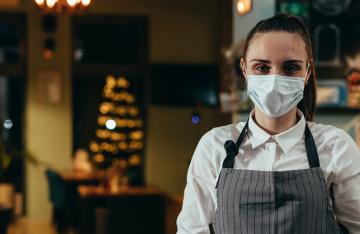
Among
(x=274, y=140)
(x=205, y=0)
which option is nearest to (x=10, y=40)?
(x=205, y=0)

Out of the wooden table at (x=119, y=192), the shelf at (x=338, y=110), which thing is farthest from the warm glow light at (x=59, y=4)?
the shelf at (x=338, y=110)

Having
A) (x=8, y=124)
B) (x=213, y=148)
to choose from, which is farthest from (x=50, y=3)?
(x=213, y=148)

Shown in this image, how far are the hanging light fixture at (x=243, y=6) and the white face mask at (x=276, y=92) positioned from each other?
10.4 feet

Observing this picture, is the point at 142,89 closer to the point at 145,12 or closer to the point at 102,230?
the point at 145,12

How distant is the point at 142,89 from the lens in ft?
36.9

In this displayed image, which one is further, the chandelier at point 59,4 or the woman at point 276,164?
the chandelier at point 59,4

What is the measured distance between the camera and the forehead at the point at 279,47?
62.6 inches

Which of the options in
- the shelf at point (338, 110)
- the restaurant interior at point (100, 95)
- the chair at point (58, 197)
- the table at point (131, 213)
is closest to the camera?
the shelf at point (338, 110)

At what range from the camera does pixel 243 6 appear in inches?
191

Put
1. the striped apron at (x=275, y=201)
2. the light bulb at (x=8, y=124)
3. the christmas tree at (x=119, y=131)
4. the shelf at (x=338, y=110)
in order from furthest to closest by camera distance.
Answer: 1. the christmas tree at (x=119, y=131)
2. the light bulb at (x=8, y=124)
3. the shelf at (x=338, y=110)
4. the striped apron at (x=275, y=201)

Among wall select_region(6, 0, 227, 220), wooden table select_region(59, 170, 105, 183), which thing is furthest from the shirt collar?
wall select_region(6, 0, 227, 220)

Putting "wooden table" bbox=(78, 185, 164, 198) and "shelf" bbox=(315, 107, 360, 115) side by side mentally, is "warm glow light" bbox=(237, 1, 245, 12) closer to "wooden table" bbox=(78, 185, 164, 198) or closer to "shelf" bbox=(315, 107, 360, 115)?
"shelf" bbox=(315, 107, 360, 115)

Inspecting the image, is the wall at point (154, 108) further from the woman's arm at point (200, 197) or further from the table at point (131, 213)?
the woman's arm at point (200, 197)

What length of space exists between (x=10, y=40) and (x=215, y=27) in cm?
309
